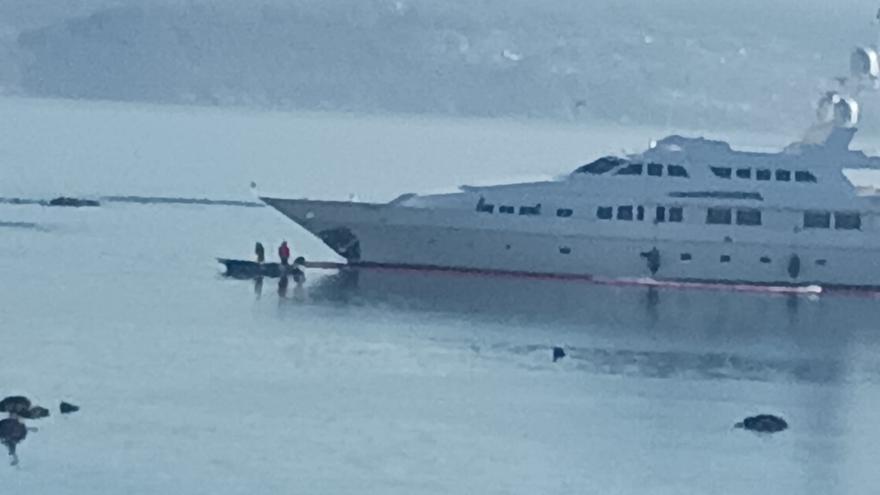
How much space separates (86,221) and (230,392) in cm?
5090

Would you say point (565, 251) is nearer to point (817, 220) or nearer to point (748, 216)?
point (748, 216)

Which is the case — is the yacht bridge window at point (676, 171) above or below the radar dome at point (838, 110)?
below

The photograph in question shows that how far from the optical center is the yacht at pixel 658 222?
8475 centimetres

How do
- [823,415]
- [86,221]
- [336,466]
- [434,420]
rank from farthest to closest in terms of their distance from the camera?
1. [86,221]
2. [823,415]
3. [434,420]
4. [336,466]

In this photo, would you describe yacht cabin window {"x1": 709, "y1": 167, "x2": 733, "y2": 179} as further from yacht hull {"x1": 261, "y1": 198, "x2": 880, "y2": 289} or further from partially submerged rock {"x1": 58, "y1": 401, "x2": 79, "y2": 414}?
partially submerged rock {"x1": 58, "y1": 401, "x2": 79, "y2": 414}

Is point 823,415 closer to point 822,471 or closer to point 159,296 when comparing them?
point 822,471

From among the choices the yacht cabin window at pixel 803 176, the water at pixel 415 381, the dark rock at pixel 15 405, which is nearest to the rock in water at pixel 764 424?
the water at pixel 415 381

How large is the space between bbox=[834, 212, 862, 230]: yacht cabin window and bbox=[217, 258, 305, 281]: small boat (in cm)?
1667

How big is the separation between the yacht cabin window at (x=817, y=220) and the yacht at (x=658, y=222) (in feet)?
0.10

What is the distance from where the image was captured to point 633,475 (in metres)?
57.0

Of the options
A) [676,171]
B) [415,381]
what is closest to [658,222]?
[676,171]

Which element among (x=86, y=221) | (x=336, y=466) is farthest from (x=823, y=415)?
(x=86, y=221)

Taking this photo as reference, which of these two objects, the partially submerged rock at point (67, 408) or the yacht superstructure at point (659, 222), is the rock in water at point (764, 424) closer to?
the partially submerged rock at point (67, 408)

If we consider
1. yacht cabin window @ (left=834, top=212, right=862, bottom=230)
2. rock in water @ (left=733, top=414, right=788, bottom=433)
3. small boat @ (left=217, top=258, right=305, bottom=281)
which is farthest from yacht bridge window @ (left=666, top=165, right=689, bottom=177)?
rock in water @ (left=733, top=414, right=788, bottom=433)
